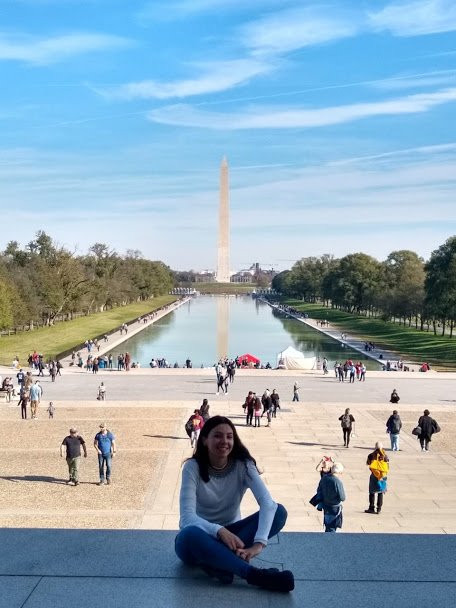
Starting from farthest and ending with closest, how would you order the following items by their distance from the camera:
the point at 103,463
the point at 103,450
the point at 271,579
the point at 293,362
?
1. the point at 293,362
2. the point at 103,463
3. the point at 103,450
4. the point at 271,579

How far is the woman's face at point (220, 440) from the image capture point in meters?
4.57

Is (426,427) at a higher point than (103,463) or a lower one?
higher

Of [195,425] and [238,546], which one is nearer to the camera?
[238,546]

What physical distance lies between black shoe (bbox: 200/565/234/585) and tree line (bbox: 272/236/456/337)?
50.0 meters

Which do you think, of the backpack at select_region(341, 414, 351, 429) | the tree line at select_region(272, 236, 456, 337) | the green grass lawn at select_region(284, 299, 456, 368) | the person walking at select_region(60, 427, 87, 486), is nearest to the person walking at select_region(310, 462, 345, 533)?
the person walking at select_region(60, 427, 87, 486)

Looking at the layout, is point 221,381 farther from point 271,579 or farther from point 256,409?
point 271,579

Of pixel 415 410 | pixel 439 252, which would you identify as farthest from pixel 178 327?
pixel 415 410

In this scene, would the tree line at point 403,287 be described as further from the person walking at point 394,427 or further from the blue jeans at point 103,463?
the blue jeans at point 103,463

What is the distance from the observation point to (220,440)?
457 cm

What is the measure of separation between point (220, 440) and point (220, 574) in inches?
32.0

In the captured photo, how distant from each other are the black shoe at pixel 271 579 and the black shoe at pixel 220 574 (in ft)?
Answer: 0.37

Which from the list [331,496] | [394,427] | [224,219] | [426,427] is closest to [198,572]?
[331,496]

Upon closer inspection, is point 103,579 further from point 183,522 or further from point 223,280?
point 223,280

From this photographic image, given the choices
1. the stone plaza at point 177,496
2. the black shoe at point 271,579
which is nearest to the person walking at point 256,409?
the stone plaza at point 177,496
